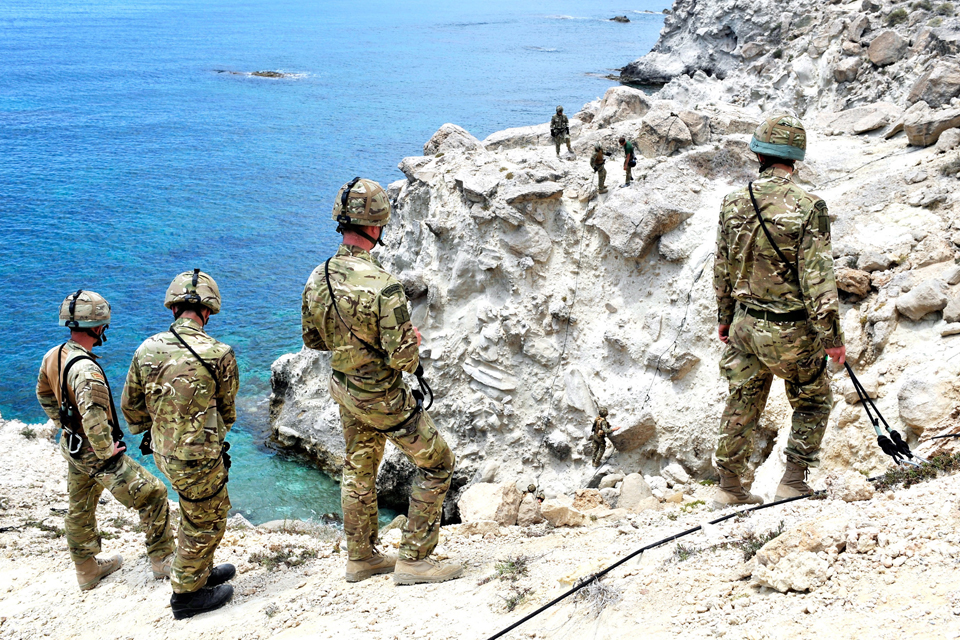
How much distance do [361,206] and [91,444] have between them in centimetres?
334

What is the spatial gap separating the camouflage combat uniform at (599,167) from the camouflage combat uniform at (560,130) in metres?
1.83

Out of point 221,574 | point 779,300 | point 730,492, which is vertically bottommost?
point 221,574

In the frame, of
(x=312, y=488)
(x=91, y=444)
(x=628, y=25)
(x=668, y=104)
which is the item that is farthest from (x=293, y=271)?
(x=628, y=25)

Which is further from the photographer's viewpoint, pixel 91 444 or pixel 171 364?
pixel 91 444

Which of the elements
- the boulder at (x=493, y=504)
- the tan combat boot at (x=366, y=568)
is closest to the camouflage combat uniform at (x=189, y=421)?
the tan combat boot at (x=366, y=568)

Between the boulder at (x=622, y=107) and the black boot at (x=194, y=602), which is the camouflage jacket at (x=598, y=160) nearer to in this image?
the boulder at (x=622, y=107)

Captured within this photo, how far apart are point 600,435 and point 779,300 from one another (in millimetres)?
6494

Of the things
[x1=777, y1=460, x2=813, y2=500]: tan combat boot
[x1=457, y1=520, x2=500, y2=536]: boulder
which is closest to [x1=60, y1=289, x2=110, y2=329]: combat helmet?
[x1=457, y1=520, x2=500, y2=536]: boulder

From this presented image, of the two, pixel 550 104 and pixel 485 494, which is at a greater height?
pixel 550 104

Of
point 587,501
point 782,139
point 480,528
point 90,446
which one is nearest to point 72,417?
point 90,446

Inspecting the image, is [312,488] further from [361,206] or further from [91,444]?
[361,206]

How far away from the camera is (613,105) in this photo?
17.1 metres

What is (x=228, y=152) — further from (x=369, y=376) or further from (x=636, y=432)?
(x=369, y=376)

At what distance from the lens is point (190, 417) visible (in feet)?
20.1
